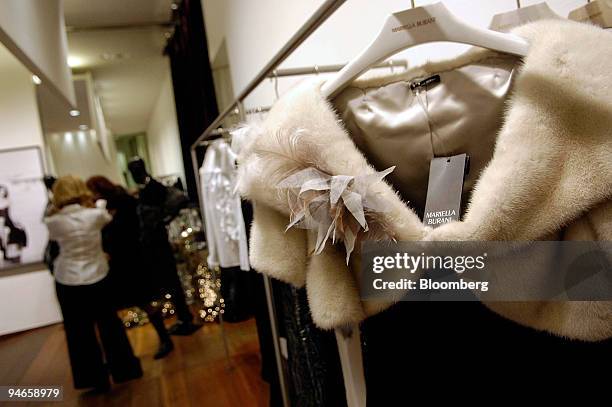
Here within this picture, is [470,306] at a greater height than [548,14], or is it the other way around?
[548,14]

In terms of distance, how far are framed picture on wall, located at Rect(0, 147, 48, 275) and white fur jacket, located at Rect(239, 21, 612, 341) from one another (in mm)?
622

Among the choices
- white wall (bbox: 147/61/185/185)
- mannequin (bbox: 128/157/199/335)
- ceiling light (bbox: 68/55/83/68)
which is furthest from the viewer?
white wall (bbox: 147/61/185/185)

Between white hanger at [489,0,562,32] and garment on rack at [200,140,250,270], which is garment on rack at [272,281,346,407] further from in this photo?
garment on rack at [200,140,250,270]

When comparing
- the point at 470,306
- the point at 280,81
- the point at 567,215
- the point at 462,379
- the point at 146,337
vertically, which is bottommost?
the point at 146,337

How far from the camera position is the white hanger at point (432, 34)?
55cm

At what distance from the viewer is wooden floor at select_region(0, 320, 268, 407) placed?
36.4 inches

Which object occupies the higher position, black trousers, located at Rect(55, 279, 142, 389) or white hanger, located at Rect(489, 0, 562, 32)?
white hanger, located at Rect(489, 0, 562, 32)

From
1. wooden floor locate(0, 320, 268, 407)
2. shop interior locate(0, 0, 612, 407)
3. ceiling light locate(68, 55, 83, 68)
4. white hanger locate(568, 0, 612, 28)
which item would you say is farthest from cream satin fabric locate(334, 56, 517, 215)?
ceiling light locate(68, 55, 83, 68)

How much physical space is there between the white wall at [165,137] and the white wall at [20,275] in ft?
10.3

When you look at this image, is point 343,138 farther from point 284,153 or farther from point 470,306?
point 470,306

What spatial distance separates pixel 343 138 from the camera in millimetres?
634

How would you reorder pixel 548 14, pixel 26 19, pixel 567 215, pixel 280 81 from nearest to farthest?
1. pixel 567 215
2. pixel 548 14
3. pixel 26 19
4. pixel 280 81

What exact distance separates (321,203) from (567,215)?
0.32 metres

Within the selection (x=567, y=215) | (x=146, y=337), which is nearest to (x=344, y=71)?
(x=567, y=215)
